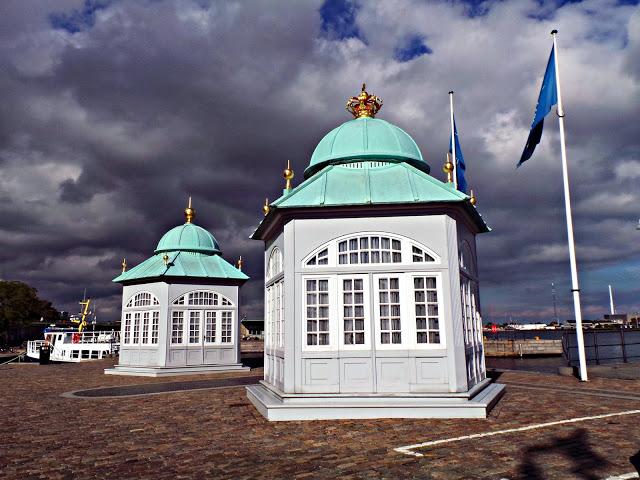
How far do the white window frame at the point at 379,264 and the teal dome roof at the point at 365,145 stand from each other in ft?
8.62

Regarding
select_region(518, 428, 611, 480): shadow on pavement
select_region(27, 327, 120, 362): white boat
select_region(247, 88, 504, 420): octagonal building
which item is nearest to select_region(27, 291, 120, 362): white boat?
select_region(27, 327, 120, 362): white boat

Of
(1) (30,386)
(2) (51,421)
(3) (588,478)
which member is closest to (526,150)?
(3) (588,478)

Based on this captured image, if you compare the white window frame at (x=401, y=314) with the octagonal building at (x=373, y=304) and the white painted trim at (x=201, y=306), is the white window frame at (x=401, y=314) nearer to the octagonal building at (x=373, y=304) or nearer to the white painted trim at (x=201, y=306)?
the octagonal building at (x=373, y=304)

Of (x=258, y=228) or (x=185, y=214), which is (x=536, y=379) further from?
(x=185, y=214)

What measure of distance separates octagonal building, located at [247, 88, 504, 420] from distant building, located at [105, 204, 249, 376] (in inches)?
493

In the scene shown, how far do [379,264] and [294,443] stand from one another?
4.94m

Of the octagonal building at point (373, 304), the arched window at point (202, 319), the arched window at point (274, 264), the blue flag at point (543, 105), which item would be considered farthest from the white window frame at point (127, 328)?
the blue flag at point (543, 105)

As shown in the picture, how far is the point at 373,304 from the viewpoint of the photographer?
12156 millimetres

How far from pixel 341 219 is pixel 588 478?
25.1 feet

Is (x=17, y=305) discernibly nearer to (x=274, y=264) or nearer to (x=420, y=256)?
(x=274, y=264)

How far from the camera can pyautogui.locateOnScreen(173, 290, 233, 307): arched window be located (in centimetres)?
2514

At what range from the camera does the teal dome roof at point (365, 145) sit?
45.8ft

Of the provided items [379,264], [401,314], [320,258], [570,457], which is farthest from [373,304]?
[570,457]

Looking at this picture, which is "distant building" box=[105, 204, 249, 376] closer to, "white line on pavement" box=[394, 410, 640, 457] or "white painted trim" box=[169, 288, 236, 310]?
"white painted trim" box=[169, 288, 236, 310]
